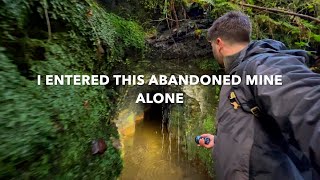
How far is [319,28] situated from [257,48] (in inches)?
246

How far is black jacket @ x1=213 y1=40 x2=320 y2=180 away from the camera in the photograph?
134cm

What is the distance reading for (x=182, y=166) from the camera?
764 centimetres

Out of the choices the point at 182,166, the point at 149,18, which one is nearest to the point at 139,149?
the point at 182,166

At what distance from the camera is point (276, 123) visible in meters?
1.62

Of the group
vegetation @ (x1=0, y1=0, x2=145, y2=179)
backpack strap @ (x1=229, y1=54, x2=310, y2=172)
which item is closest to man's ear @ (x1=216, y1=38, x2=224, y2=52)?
backpack strap @ (x1=229, y1=54, x2=310, y2=172)

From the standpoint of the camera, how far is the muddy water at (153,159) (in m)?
7.38

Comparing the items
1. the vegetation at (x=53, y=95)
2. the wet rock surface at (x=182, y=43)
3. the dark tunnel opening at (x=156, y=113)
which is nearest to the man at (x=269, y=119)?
the vegetation at (x=53, y=95)

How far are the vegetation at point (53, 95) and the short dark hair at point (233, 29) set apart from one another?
5.11 ft

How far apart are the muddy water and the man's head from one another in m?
5.35

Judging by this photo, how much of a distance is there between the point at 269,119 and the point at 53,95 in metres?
1.88

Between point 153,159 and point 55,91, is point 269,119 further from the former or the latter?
point 153,159

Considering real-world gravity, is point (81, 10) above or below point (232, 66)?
above

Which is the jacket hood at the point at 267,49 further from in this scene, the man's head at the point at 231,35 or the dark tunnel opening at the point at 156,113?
the dark tunnel opening at the point at 156,113

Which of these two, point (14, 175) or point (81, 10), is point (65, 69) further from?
point (14, 175)
